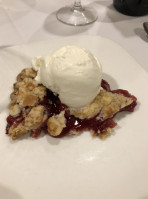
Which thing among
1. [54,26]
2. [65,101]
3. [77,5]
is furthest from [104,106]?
[77,5]

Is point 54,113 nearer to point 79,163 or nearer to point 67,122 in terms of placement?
point 67,122

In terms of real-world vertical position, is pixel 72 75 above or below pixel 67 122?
above

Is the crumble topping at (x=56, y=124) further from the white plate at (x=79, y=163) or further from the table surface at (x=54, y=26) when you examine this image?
the table surface at (x=54, y=26)

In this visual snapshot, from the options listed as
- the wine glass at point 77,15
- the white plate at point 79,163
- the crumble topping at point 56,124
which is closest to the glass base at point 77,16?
the wine glass at point 77,15

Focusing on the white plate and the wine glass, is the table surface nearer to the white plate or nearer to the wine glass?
the wine glass

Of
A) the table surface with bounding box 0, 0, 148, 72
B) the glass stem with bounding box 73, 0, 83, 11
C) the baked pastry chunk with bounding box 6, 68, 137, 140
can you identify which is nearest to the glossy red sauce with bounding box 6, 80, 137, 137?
the baked pastry chunk with bounding box 6, 68, 137, 140

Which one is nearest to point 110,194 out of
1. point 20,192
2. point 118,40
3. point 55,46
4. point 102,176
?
point 102,176
